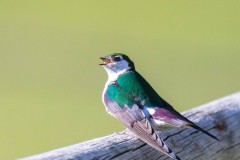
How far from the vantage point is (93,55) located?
11648mm

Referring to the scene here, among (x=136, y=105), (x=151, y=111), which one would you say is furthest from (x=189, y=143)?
(x=136, y=105)

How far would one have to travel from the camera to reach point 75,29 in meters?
12.3

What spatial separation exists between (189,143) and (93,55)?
816 centimetres

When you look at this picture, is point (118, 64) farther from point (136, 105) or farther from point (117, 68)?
point (136, 105)

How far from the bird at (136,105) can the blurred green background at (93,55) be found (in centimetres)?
501

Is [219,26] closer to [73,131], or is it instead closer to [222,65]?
[222,65]

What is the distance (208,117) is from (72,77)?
7.49 metres

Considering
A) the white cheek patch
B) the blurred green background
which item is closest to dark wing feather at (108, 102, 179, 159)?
the white cheek patch

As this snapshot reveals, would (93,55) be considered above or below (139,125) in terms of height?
below

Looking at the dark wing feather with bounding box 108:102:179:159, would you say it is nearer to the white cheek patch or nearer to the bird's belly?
→ the bird's belly

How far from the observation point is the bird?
3608mm

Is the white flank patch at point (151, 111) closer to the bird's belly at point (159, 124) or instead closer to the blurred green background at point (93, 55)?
the bird's belly at point (159, 124)

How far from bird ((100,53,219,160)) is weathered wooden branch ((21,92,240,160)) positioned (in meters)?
0.06

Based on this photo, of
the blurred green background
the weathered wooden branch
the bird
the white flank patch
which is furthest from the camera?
the blurred green background
